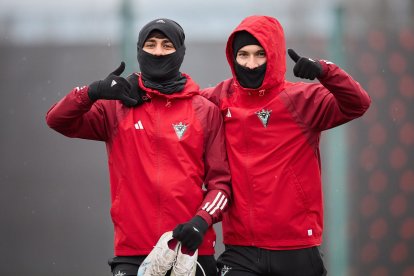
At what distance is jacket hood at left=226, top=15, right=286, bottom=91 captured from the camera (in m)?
4.86

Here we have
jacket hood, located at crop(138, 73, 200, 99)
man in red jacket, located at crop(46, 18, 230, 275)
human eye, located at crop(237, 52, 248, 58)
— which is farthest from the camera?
human eye, located at crop(237, 52, 248, 58)

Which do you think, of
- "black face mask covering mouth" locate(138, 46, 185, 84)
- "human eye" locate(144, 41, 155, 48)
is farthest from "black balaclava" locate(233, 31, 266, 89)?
"human eye" locate(144, 41, 155, 48)

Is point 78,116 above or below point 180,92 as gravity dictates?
below

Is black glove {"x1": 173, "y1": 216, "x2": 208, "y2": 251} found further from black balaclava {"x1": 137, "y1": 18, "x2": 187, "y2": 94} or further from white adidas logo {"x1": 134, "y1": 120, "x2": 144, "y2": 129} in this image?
black balaclava {"x1": 137, "y1": 18, "x2": 187, "y2": 94}

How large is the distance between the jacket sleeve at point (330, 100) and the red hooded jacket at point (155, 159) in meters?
0.47

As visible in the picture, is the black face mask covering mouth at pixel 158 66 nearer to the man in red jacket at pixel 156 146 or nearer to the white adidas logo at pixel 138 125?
the man in red jacket at pixel 156 146


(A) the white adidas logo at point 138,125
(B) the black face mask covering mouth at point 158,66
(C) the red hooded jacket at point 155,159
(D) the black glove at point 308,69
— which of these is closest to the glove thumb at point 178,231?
(C) the red hooded jacket at point 155,159

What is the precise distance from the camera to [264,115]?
491cm

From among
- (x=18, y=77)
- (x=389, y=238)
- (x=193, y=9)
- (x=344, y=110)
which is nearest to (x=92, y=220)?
(x=18, y=77)

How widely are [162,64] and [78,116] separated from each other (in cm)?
53

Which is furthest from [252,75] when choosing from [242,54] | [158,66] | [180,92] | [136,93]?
[136,93]

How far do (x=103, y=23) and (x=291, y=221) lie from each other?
2.87 metres

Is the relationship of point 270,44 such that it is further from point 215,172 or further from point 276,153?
point 215,172

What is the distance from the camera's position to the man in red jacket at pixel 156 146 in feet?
15.4
